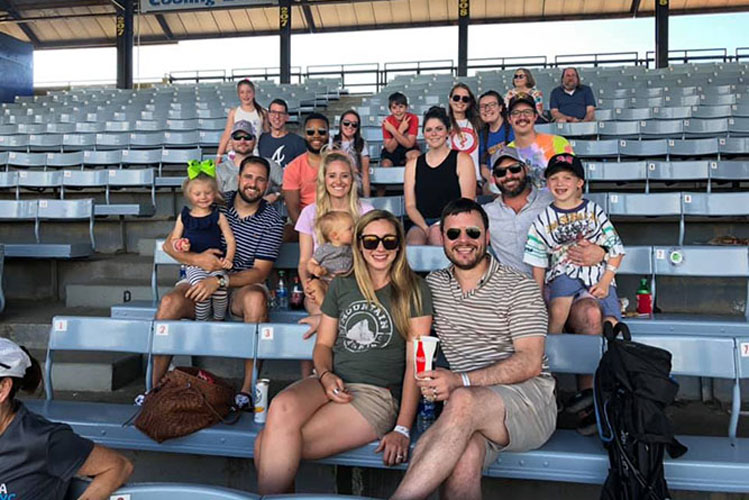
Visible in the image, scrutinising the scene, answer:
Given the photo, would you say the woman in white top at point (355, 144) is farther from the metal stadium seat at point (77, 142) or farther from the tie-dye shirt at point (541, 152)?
the metal stadium seat at point (77, 142)

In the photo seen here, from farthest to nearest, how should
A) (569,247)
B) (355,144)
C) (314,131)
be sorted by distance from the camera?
1. (355,144)
2. (314,131)
3. (569,247)

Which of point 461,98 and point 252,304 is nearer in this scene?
point 252,304

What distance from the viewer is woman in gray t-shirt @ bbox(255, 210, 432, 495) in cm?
210

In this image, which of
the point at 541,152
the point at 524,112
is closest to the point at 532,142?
the point at 541,152

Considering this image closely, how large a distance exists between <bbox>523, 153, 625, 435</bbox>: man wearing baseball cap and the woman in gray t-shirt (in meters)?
0.77

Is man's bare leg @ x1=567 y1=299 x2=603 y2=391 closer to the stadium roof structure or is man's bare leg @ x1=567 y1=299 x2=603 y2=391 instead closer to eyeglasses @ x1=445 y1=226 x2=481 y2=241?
eyeglasses @ x1=445 y1=226 x2=481 y2=241

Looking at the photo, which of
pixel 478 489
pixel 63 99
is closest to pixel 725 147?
pixel 478 489

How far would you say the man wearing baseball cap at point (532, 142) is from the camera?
353 cm

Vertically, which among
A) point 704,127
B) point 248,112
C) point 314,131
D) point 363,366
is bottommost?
point 363,366

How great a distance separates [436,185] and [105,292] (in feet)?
7.79

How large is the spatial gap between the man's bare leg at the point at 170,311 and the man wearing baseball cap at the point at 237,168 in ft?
3.66

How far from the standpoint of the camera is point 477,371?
2139 mm

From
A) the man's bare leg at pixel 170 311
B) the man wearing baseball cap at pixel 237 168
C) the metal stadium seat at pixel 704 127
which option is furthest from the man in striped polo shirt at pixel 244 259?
the metal stadium seat at pixel 704 127

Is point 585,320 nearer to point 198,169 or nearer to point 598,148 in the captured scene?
point 198,169
